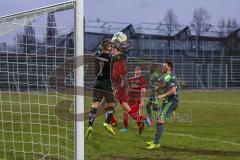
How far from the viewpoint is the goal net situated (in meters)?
8.71

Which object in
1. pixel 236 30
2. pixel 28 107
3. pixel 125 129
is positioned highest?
pixel 236 30

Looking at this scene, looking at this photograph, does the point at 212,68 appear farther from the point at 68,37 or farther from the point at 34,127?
the point at 68,37

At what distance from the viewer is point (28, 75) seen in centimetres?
962

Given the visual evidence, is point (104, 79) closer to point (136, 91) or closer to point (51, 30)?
point (136, 91)

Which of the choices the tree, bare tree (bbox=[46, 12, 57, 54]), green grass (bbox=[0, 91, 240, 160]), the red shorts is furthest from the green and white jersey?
the tree

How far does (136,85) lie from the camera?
1616cm

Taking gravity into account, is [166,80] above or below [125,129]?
above

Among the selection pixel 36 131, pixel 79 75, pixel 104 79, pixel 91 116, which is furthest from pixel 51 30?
pixel 36 131

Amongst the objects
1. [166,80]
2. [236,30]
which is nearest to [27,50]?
[166,80]

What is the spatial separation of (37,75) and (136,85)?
6699 millimetres

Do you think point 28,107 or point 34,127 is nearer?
point 28,107

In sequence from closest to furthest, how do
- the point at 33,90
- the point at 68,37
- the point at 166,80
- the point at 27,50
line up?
the point at 68,37 → the point at 27,50 → the point at 33,90 → the point at 166,80

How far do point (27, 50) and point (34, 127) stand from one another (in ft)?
17.1

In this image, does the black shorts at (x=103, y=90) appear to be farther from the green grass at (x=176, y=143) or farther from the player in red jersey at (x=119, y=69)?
the green grass at (x=176, y=143)
